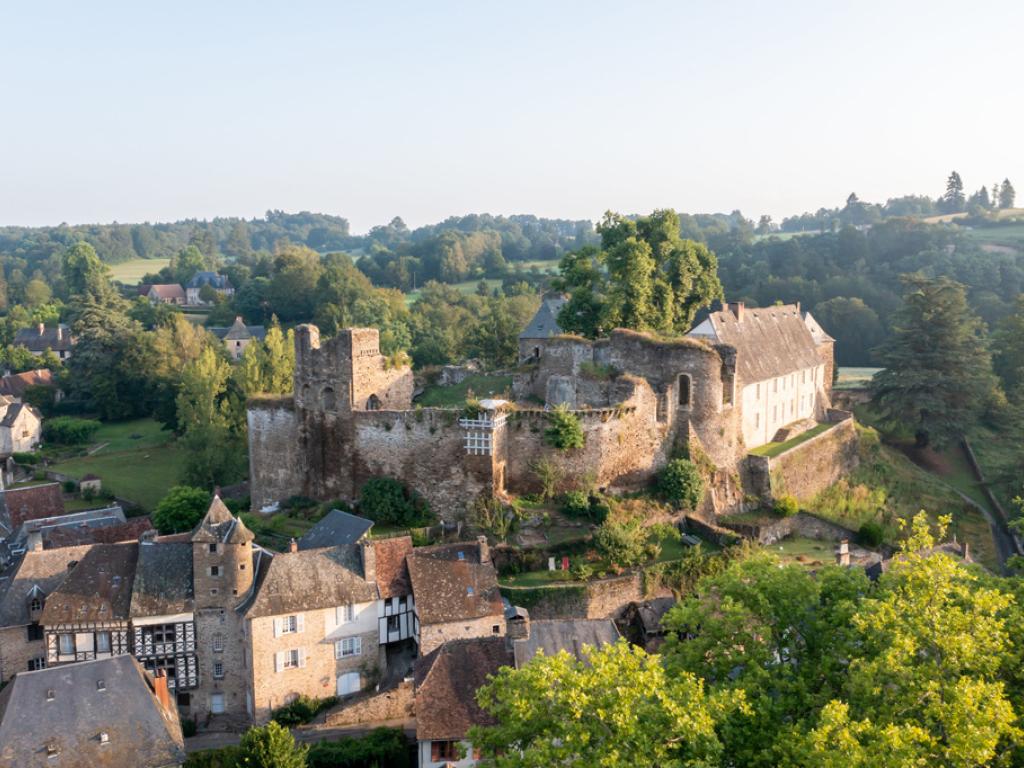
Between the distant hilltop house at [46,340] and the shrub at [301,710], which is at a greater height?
the distant hilltop house at [46,340]

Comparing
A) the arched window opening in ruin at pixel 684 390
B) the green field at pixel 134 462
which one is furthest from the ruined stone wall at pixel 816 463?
the green field at pixel 134 462

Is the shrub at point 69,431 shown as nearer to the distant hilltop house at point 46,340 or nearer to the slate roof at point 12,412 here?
the slate roof at point 12,412

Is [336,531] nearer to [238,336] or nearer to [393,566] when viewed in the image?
[393,566]

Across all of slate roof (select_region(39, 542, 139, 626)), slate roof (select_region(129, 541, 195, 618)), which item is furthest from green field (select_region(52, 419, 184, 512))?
slate roof (select_region(129, 541, 195, 618))

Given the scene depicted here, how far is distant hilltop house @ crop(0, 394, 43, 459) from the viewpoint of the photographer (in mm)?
58241

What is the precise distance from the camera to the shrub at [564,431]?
34.9 m

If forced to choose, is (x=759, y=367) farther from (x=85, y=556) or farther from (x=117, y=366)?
(x=117, y=366)

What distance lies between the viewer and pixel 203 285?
4311 inches

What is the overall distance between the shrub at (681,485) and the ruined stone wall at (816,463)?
4.75 metres

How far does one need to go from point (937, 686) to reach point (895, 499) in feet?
100

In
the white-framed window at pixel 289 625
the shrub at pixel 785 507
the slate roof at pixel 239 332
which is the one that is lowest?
the white-framed window at pixel 289 625

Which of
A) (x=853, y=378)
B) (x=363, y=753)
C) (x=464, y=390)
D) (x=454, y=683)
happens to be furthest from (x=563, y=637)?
(x=853, y=378)

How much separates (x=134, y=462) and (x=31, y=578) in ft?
84.2

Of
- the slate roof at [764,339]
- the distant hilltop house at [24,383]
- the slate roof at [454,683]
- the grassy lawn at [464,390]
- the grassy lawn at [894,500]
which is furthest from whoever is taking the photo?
the distant hilltop house at [24,383]
